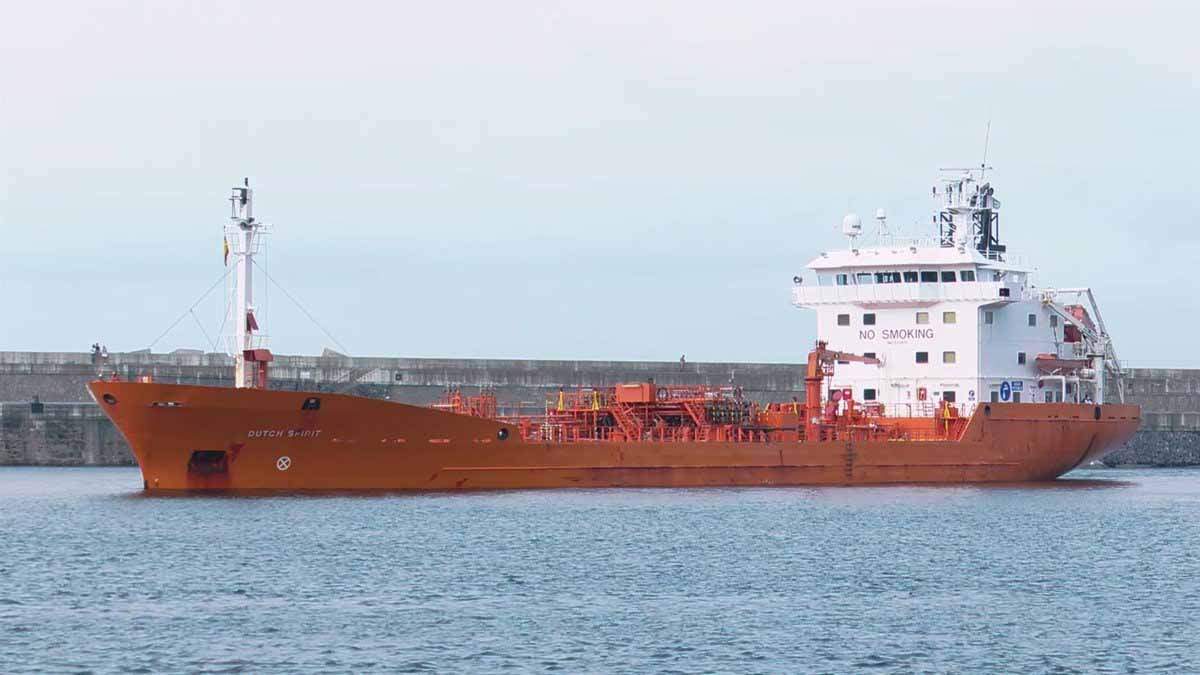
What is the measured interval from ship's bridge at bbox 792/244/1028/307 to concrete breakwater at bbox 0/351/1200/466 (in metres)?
11.1

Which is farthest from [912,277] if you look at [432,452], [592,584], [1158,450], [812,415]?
[1158,450]

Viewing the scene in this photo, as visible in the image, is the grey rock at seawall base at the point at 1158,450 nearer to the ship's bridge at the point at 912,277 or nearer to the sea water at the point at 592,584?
the ship's bridge at the point at 912,277

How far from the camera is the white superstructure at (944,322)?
135 ft

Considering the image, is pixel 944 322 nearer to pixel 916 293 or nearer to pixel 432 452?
pixel 916 293

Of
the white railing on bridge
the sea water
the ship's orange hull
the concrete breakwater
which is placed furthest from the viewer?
the concrete breakwater

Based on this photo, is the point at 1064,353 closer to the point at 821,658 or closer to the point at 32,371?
the point at 821,658

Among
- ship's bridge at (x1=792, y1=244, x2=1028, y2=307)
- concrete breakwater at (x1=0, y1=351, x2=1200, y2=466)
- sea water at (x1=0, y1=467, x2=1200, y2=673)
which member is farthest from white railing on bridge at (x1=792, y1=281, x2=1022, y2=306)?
concrete breakwater at (x1=0, y1=351, x2=1200, y2=466)

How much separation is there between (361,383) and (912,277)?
21179mm

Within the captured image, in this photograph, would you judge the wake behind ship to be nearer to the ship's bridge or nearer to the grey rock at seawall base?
the ship's bridge

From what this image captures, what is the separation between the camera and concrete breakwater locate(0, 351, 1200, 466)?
169ft

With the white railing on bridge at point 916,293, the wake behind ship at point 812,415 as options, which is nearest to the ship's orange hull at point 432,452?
the wake behind ship at point 812,415

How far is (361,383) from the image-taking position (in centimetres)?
5619

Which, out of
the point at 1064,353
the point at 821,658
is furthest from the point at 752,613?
the point at 1064,353

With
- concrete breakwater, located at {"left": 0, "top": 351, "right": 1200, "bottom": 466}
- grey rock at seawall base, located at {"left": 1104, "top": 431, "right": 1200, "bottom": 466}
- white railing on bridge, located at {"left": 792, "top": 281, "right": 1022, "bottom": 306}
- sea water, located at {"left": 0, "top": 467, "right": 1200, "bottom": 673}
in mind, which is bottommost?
sea water, located at {"left": 0, "top": 467, "right": 1200, "bottom": 673}
